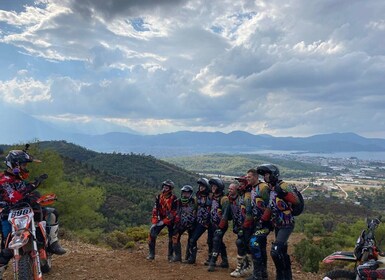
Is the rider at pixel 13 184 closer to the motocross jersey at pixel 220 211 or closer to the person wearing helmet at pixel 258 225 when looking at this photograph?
the person wearing helmet at pixel 258 225

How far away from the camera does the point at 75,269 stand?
881 cm

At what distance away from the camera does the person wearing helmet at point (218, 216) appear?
366 inches

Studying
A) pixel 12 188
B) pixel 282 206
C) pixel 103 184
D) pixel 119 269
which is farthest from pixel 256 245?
pixel 103 184

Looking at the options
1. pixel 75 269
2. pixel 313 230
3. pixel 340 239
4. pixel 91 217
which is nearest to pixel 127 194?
pixel 91 217

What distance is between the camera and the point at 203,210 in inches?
396

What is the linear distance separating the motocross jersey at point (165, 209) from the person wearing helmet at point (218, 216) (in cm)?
120

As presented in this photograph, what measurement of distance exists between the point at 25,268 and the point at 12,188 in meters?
1.62

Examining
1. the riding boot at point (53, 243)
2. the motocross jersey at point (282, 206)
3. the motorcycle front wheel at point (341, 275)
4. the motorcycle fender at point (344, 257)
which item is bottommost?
the motorcycle front wheel at point (341, 275)

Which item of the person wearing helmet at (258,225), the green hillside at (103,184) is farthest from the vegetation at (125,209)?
the person wearing helmet at (258,225)

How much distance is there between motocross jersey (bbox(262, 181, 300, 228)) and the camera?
7.36 metres

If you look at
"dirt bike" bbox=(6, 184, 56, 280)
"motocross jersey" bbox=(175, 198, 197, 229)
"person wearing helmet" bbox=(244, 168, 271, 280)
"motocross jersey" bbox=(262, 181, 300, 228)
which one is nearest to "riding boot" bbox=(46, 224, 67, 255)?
"dirt bike" bbox=(6, 184, 56, 280)

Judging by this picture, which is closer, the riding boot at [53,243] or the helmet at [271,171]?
the riding boot at [53,243]

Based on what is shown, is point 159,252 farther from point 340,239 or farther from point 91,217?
point 91,217

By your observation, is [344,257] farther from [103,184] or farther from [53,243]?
[103,184]
